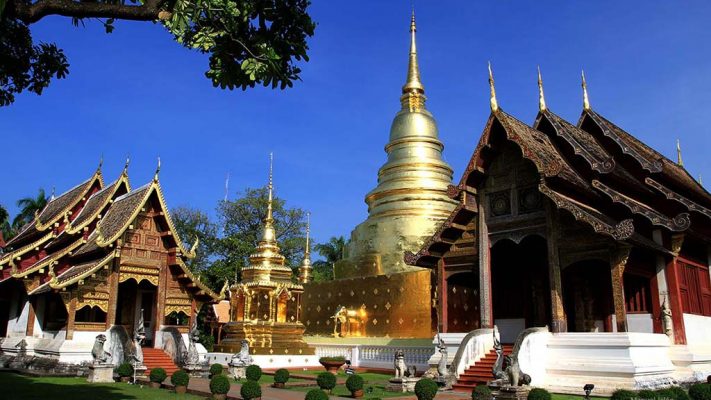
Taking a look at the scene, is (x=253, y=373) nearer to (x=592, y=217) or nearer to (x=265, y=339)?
(x=265, y=339)

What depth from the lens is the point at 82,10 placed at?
18.1 ft

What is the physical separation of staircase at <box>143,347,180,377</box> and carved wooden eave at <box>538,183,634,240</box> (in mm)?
11019

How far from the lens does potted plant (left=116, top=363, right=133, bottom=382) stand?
1483cm

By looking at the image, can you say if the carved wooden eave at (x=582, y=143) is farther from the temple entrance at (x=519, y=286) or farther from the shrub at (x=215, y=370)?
the shrub at (x=215, y=370)

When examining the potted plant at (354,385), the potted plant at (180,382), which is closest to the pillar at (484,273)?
the potted plant at (354,385)

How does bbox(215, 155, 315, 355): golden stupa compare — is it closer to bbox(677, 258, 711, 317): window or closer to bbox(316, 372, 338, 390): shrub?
bbox(316, 372, 338, 390): shrub

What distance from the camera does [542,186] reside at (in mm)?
13586

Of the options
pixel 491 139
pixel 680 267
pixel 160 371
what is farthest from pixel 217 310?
pixel 680 267

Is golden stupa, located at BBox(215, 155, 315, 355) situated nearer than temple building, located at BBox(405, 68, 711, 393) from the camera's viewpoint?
No

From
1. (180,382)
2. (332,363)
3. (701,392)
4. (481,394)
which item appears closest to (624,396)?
(481,394)

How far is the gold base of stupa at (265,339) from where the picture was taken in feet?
68.3

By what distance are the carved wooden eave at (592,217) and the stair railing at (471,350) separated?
3.59 meters

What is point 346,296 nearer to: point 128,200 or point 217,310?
point 128,200

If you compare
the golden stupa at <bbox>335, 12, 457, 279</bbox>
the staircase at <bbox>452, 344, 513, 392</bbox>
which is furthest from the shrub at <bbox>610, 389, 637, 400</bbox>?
the golden stupa at <bbox>335, 12, 457, 279</bbox>
